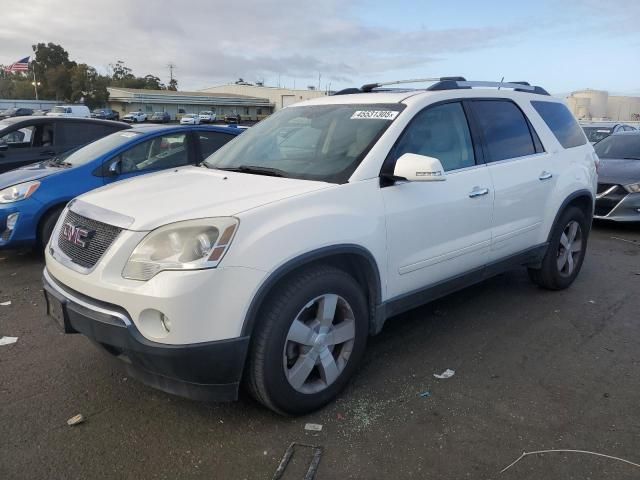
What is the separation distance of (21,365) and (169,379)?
1603mm

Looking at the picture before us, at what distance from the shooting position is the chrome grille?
2734mm

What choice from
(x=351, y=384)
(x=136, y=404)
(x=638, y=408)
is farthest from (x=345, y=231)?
(x=638, y=408)

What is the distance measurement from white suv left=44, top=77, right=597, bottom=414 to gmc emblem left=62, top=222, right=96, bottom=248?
13mm

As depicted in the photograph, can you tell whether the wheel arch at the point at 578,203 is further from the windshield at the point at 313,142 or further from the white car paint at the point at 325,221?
the windshield at the point at 313,142

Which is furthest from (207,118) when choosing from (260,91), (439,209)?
(439,209)

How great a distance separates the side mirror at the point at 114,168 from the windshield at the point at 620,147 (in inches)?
311

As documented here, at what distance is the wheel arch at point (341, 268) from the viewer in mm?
2582

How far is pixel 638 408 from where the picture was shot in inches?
121

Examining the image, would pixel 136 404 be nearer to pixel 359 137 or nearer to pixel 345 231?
pixel 345 231

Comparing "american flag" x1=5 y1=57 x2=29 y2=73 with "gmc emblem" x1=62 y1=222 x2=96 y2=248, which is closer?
"gmc emblem" x1=62 y1=222 x2=96 y2=248

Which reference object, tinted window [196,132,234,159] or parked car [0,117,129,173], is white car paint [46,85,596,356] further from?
parked car [0,117,129,173]

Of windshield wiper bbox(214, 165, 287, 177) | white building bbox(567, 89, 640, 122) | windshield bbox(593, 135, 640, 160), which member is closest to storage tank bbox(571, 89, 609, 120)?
white building bbox(567, 89, 640, 122)

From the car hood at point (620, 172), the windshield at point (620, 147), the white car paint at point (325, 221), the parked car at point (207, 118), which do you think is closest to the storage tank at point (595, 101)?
the parked car at point (207, 118)

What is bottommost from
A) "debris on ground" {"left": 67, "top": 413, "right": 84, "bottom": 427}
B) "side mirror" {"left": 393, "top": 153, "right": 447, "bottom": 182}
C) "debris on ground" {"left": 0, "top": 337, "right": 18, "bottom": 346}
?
"debris on ground" {"left": 0, "top": 337, "right": 18, "bottom": 346}
